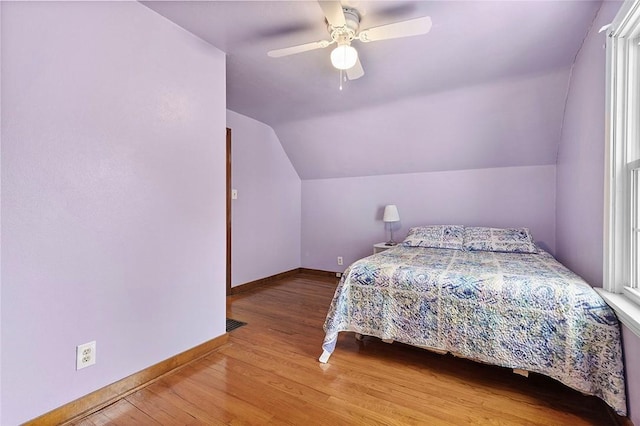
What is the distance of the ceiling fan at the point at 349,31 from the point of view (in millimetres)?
1542

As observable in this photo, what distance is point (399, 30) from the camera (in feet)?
5.42

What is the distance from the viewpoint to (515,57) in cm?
232

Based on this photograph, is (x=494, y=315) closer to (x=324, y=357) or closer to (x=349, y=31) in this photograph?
(x=324, y=357)

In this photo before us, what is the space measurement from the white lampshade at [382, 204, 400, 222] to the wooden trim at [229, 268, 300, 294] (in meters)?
1.74

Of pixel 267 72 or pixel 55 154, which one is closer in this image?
pixel 55 154

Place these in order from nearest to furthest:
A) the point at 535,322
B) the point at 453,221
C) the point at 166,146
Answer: the point at 535,322
the point at 166,146
the point at 453,221

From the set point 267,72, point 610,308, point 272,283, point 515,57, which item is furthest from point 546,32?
point 272,283

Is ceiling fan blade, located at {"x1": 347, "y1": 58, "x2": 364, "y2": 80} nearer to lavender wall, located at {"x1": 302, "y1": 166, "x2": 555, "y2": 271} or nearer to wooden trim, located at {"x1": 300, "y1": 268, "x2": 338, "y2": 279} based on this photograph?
lavender wall, located at {"x1": 302, "y1": 166, "x2": 555, "y2": 271}

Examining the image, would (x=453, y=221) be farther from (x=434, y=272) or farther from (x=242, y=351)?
(x=242, y=351)

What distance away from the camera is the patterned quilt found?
1.51 metres

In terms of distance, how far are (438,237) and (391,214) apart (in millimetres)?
685

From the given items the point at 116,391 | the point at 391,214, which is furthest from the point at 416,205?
the point at 116,391

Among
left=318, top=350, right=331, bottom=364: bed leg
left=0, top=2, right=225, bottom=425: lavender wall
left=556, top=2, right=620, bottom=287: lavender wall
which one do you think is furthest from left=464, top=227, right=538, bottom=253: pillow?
left=0, top=2, right=225, bottom=425: lavender wall

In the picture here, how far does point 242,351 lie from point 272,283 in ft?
6.51
